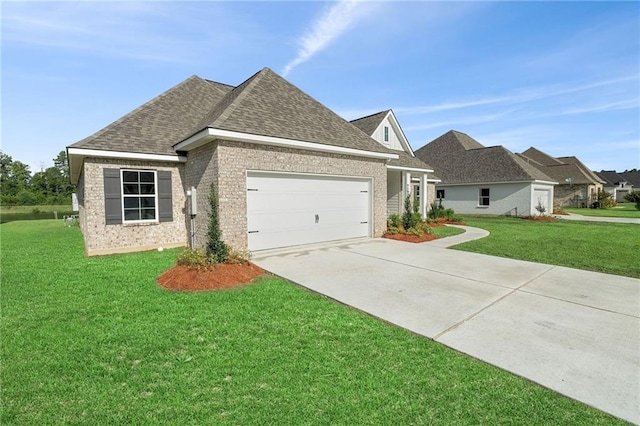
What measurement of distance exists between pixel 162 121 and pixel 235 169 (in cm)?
519

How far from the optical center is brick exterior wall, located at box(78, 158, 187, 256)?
30.6 ft

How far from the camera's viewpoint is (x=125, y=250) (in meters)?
9.91

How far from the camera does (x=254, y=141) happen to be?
873 cm

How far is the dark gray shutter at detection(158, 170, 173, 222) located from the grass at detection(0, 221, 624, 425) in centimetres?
536

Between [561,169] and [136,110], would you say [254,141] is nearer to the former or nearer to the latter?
[136,110]

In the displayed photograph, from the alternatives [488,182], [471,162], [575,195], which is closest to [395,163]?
[488,182]

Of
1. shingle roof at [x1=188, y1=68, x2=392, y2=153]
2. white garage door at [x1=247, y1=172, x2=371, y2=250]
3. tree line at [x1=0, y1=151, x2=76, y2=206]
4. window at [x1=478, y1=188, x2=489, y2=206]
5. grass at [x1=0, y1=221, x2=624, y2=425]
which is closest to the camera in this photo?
grass at [x1=0, y1=221, x2=624, y2=425]

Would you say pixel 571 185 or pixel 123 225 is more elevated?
pixel 571 185

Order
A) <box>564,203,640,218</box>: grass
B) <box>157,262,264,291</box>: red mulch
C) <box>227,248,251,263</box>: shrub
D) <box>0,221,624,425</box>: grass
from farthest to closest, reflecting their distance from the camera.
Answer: <box>564,203,640,218</box>: grass → <box>227,248,251,263</box>: shrub → <box>157,262,264,291</box>: red mulch → <box>0,221,624,425</box>: grass

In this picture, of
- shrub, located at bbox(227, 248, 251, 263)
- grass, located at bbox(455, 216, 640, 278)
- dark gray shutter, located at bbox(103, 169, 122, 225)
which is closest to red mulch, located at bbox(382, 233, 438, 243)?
grass, located at bbox(455, 216, 640, 278)

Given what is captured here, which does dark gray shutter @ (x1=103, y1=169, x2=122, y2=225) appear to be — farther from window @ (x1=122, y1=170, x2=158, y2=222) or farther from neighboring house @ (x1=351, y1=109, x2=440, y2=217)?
neighboring house @ (x1=351, y1=109, x2=440, y2=217)

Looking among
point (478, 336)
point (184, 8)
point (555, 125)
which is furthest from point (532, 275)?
point (555, 125)

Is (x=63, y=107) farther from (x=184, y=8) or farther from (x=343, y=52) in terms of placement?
(x=343, y=52)

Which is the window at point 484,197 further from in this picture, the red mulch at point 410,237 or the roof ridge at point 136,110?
the roof ridge at point 136,110
